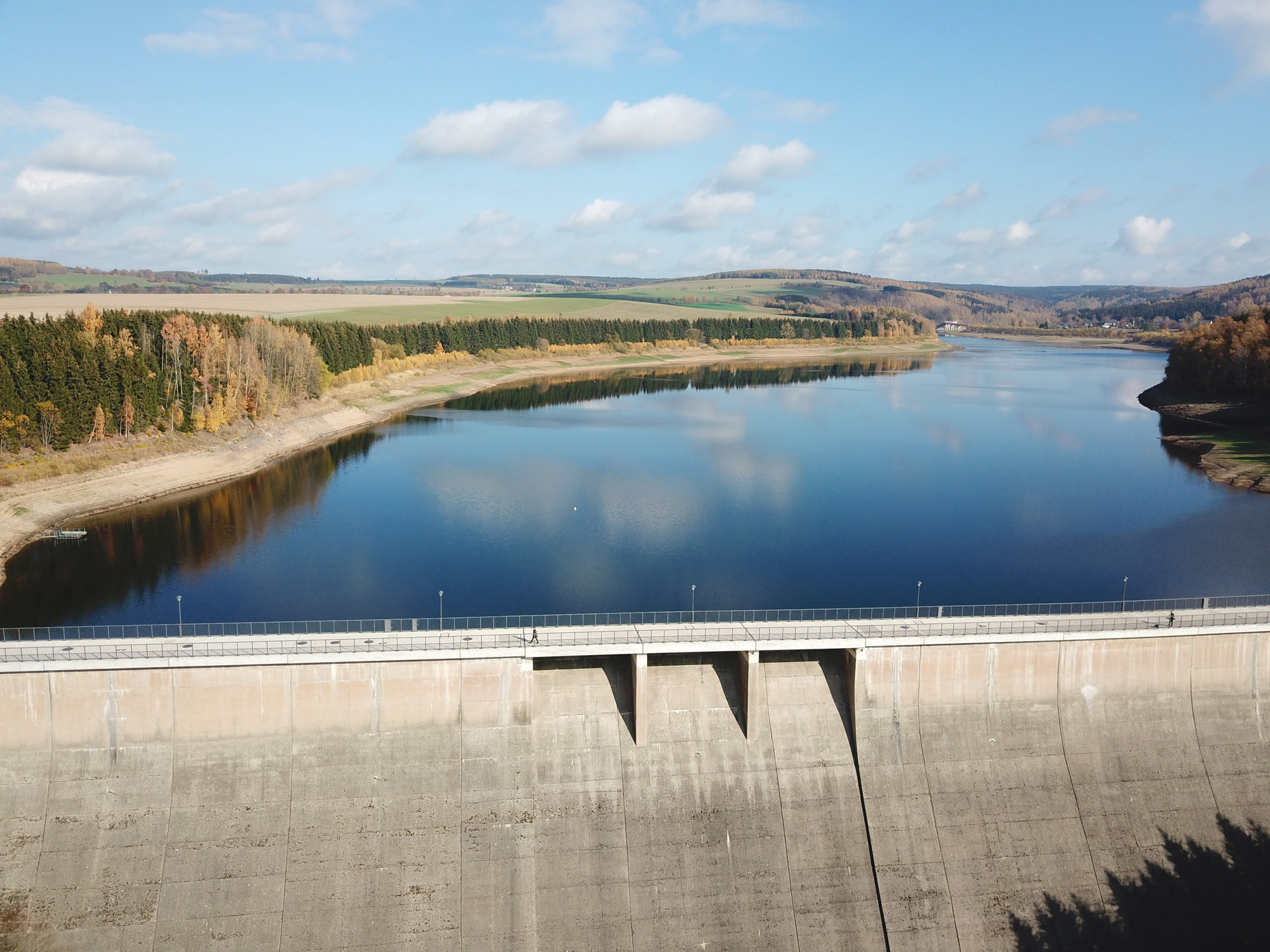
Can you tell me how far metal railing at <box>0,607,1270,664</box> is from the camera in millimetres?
26031

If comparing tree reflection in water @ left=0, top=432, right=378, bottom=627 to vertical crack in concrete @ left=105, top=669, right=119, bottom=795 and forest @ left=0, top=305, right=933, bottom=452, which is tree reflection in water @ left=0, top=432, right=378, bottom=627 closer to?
forest @ left=0, top=305, right=933, bottom=452

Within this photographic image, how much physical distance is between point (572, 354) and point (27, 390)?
11552 centimetres

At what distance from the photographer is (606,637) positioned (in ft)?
91.6

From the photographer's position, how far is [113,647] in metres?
26.5

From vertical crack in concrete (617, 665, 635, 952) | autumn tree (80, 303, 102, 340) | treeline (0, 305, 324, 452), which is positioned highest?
autumn tree (80, 303, 102, 340)

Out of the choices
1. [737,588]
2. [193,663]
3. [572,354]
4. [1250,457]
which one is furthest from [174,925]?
[572,354]

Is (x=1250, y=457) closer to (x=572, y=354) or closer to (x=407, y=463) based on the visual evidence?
(x=407, y=463)

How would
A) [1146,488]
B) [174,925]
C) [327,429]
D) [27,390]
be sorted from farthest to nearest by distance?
[327,429] → [1146,488] → [27,390] → [174,925]

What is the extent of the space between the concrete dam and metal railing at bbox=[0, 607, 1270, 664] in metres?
0.15

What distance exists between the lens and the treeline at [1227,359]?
90.1 meters

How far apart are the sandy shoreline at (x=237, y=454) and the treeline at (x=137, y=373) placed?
294cm

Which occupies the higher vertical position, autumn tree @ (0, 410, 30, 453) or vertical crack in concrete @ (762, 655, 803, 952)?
autumn tree @ (0, 410, 30, 453)

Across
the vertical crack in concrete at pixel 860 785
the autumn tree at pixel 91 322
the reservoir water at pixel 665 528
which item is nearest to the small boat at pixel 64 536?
the reservoir water at pixel 665 528

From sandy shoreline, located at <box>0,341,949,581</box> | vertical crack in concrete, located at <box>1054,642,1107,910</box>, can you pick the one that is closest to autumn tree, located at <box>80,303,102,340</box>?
sandy shoreline, located at <box>0,341,949,581</box>
